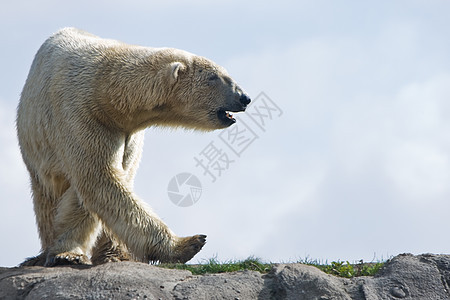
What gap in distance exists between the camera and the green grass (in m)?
6.61

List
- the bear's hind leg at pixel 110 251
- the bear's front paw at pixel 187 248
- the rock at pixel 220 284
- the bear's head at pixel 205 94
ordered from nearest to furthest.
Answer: the rock at pixel 220 284 → the bear's front paw at pixel 187 248 → the bear's head at pixel 205 94 → the bear's hind leg at pixel 110 251

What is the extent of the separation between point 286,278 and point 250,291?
347mm

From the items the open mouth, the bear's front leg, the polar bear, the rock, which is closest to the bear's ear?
the polar bear

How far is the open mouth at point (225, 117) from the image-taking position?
24.3ft

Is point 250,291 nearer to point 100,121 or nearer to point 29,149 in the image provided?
point 100,121

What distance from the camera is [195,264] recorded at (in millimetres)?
7391

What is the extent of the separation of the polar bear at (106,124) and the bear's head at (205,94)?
0.01 metres

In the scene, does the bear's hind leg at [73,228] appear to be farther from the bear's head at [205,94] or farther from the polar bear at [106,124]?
the bear's head at [205,94]

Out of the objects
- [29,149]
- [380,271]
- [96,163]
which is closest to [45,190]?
[29,149]

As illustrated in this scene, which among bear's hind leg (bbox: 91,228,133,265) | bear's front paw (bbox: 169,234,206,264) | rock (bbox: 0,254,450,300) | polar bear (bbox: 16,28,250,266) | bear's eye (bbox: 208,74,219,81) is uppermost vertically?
bear's eye (bbox: 208,74,219,81)

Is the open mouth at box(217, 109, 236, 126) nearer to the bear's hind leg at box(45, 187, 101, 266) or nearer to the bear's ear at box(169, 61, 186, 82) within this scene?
the bear's ear at box(169, 61, 186, 82)

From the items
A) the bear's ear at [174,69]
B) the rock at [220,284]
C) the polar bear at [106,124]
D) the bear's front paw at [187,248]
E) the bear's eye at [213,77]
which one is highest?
the bear's eye at [213,77]

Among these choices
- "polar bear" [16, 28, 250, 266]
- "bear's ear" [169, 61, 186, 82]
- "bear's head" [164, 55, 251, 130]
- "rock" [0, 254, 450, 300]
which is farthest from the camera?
"bear's head" [164, 55, 251, 130]

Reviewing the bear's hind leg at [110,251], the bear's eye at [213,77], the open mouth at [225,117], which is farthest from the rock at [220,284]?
the bear's eye at [213,77]
